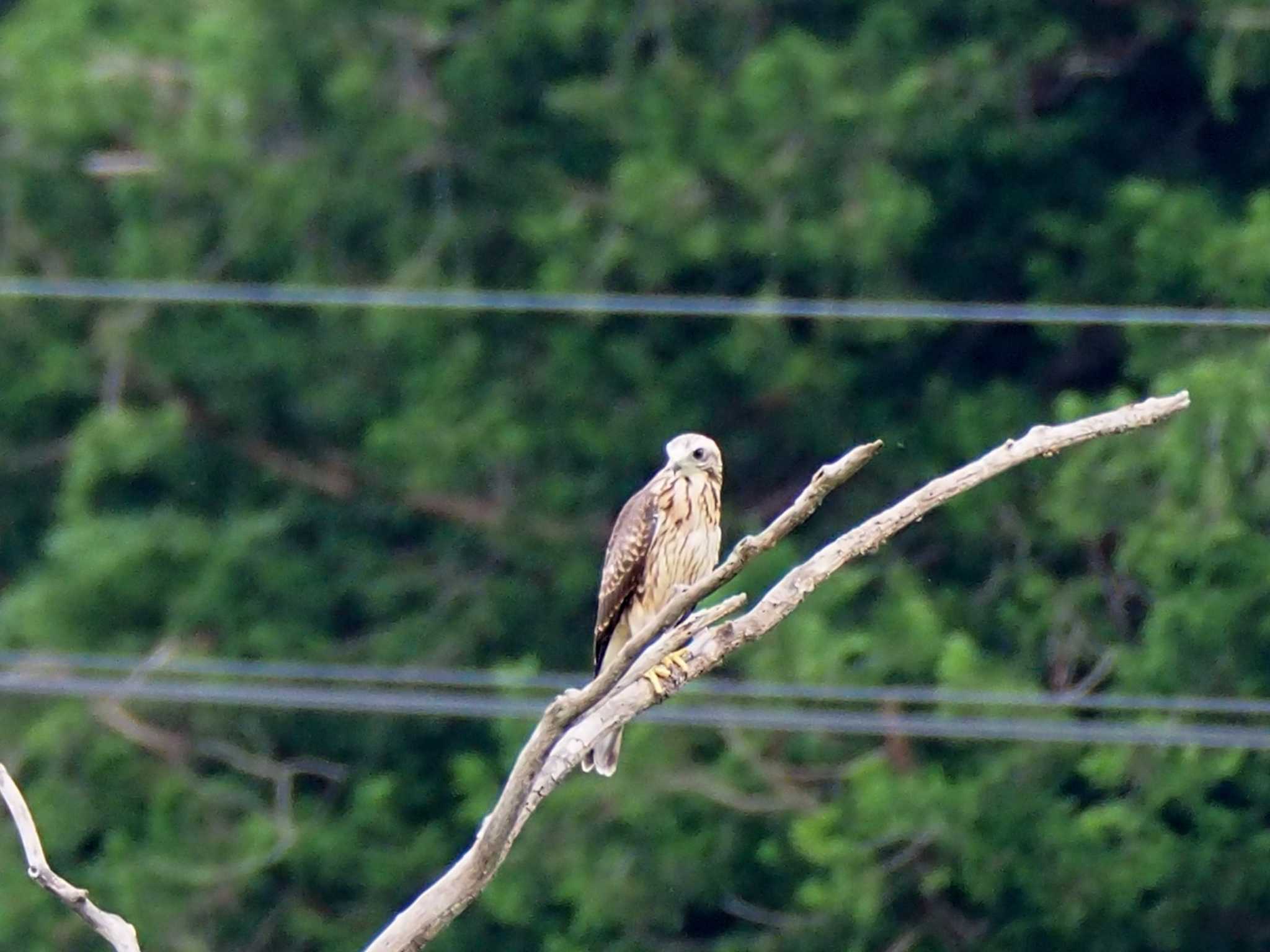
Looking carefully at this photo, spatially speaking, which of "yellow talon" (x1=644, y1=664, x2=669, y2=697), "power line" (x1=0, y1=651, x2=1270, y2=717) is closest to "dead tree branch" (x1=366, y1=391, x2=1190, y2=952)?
"yellow talon" (x1=644, y1=664, x2=669, y2=697)

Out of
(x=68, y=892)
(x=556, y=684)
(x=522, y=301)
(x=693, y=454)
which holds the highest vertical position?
(x=693, y=454)

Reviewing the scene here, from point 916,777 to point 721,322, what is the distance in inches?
122

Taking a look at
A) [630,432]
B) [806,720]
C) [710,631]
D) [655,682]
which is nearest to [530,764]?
[710,631]

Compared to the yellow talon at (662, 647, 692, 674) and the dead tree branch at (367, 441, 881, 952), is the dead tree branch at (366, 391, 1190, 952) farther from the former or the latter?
the yellow talon at (662, 647, 692, 674)

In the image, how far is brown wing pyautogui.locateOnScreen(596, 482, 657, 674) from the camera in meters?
6.58

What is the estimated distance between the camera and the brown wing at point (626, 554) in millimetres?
6578

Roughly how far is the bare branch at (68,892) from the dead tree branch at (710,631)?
390 millimetres

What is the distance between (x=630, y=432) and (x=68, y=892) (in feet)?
31.6

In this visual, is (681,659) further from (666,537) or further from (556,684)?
(556,684)

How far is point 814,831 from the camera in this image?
36.5ft

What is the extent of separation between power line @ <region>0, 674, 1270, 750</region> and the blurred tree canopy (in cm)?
17

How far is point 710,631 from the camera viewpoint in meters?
4.19

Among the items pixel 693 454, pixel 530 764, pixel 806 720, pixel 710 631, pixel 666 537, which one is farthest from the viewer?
pixel 806 720

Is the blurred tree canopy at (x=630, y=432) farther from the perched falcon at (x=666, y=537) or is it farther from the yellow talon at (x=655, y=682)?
the yellow talon at (x=655, y=682)
